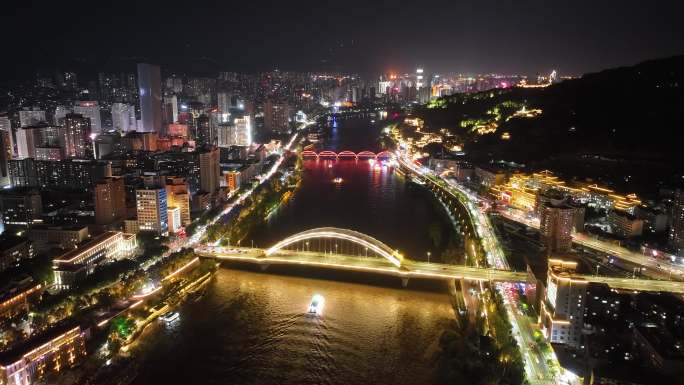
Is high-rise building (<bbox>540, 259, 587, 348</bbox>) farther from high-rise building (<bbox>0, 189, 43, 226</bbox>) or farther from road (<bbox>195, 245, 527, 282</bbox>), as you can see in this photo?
high-rise building (<bbox>0, 189, 43, 226</bbox>)

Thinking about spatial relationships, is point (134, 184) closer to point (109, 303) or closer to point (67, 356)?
point (109, 303)

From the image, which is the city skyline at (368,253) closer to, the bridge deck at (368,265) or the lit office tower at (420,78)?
the bridge deck at (368,265)

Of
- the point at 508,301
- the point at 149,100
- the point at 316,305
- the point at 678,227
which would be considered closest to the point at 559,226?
the point at 678,227

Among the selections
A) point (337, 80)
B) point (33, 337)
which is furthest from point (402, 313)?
point (337, 80)

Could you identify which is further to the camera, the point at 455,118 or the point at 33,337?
the point at 455,118

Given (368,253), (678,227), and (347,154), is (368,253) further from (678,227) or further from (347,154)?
(347,154)

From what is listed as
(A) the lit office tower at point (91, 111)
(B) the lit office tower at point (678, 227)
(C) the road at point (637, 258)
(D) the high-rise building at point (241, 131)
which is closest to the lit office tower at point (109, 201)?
(C) the road at point (637, 258)
